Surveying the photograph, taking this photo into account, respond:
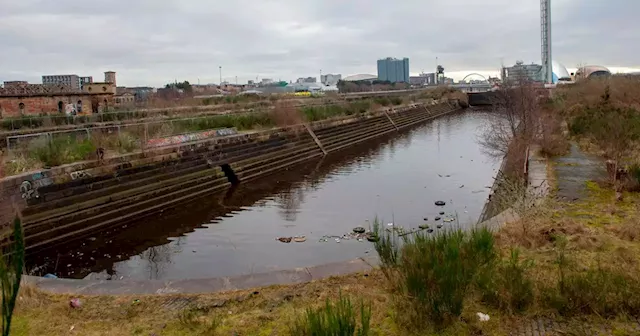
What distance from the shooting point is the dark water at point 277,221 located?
10.6 meters

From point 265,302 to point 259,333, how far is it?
3.14ft

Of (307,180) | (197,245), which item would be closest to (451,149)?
(307,180)

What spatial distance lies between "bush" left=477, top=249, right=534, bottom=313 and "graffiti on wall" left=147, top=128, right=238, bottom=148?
1410 centimetres

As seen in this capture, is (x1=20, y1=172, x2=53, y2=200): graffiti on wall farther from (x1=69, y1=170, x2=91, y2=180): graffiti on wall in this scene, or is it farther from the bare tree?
the bare tree

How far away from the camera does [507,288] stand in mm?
5738

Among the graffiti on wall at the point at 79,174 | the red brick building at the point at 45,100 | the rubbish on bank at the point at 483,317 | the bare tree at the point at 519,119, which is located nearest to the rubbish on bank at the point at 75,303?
the rubbish on bank at the point at 483,317

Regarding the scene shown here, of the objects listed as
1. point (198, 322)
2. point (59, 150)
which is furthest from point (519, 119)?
point (198, 322)

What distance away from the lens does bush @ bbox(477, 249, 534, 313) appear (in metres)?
5.60

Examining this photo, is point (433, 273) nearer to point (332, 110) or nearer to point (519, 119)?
point (519, 119)

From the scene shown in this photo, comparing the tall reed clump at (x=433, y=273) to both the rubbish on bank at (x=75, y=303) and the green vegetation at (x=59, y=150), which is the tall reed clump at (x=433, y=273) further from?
the green vegetation at (x=59, y=150)

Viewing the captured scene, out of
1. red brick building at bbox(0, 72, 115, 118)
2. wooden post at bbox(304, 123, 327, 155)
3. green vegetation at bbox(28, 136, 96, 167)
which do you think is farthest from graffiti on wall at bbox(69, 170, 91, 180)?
red brick building at bbox(0, 72, 115, 118)

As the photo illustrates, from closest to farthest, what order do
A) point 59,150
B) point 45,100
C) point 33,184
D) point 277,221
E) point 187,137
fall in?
point 33,184, point 277,221, point 59,150, point 187,137, point 45,100

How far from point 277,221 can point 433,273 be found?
873 cm

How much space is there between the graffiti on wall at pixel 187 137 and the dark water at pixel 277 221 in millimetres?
2814
